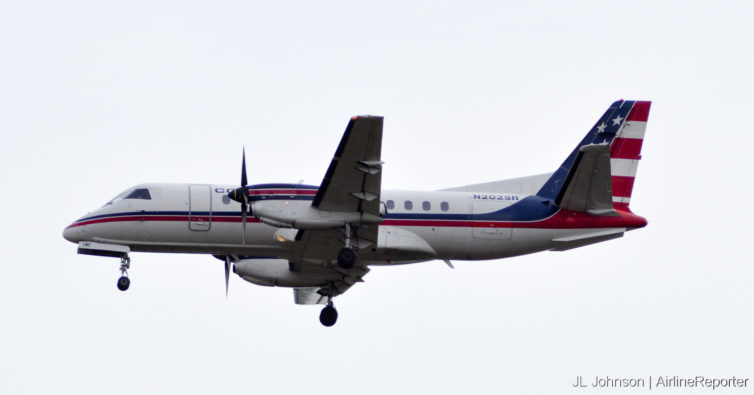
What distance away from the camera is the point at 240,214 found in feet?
86.4

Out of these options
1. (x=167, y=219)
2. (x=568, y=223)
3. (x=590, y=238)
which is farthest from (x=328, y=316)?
(x=590, y=238)

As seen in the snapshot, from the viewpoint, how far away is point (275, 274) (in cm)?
2866

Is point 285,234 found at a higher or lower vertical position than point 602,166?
lower

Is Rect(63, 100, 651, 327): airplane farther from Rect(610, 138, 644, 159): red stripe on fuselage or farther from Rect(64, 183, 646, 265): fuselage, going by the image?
Rect(610, 138, 644, 159): red stripe on fuselage

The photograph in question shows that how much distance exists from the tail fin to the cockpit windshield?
10.7m

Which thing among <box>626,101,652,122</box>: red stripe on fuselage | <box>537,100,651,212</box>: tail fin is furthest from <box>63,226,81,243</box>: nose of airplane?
<box>626,101,652,122</box>: red stripe on fuselage

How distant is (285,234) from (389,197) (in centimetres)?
289

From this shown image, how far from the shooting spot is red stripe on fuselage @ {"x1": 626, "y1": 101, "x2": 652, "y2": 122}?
29.4m

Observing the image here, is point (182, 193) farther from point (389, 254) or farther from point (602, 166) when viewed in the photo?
point (602, 166)

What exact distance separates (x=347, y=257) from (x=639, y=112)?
33.7 feet

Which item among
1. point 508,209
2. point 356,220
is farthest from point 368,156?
point 508,209

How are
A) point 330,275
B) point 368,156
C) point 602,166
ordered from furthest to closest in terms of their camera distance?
point 330,275 < point 602,166 < point 368,156

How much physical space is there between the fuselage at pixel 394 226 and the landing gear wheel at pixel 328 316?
2.71 m

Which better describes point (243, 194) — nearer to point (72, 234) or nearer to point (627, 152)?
point (72, 234)
